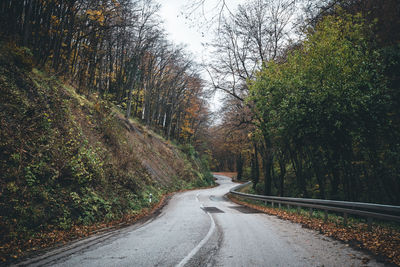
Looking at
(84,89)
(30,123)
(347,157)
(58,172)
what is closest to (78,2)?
(84,89)

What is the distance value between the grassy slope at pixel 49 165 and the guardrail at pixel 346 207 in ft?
26.3

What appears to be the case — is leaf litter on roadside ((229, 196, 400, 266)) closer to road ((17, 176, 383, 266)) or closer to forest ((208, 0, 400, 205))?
road ((17, 176, 383, 266))

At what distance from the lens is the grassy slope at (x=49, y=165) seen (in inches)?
235

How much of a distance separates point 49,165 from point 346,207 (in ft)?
41.4

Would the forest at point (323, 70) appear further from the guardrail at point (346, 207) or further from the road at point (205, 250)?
the road at point (205, 250)

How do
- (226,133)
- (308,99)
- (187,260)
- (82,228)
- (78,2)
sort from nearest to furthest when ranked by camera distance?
1. (187,260)
2. (82,228)
3. (308,99)
4. (78,2)
5. (226,133)

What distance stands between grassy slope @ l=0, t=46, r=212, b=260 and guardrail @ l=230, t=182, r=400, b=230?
8025mm

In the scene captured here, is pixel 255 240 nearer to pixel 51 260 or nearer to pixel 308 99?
pixel 51 260

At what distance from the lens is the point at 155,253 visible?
487 cm

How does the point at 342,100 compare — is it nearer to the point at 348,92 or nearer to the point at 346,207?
the point at 348,92

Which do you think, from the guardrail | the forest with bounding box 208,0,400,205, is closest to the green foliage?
the forest with bounding box 208,0,400,205

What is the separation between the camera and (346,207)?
1058cm

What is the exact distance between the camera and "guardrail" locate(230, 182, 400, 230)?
615 cm

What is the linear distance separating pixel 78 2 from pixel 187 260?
14.9 metres
